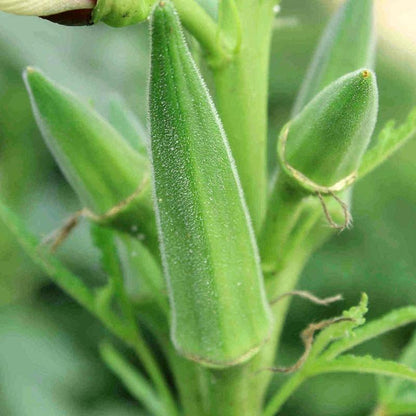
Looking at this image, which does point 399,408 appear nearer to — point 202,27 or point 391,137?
point 391,137

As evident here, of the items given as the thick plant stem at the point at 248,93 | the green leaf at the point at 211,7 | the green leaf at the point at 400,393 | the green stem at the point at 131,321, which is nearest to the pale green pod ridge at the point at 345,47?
the thick plant stem at the point at 248,93

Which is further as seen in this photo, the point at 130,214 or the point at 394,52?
the point at 394,52

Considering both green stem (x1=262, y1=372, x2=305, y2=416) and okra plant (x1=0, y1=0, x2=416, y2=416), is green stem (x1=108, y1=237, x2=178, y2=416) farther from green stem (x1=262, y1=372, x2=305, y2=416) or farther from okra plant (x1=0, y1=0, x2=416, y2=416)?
green stem (x1=262, y1=372, x2=305, y2=416)

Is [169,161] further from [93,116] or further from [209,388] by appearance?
[209,388]

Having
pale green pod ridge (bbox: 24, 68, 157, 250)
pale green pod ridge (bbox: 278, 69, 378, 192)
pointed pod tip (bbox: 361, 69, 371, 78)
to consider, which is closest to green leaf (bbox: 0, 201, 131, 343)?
pale green pod ridge (bbox: 24, 68, 157, 250)

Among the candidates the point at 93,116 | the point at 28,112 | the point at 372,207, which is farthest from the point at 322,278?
the point at 93,116

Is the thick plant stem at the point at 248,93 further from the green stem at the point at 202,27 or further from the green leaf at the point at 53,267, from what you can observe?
the green leaf at the point at 53,267

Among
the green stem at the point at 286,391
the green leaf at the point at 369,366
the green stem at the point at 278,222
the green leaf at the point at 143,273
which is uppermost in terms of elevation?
the green stem at the point at 278,222

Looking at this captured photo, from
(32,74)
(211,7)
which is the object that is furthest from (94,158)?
(211,7)
